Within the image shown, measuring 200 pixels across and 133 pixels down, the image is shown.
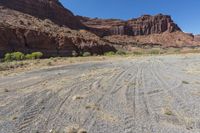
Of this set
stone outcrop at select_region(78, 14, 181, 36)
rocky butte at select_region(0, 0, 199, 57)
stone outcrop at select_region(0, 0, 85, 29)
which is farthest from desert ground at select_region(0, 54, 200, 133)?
stone outcrop at select_region(78, 14, 181, 36)

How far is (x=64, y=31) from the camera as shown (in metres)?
89.8

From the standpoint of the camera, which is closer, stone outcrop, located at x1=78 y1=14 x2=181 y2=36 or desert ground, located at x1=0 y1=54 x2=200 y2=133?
desert ground, located at x1=0 y1=54 x2=200 y2=133

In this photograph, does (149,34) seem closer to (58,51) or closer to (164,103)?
(58,51)

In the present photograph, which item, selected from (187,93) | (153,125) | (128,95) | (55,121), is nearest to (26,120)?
(55,121)

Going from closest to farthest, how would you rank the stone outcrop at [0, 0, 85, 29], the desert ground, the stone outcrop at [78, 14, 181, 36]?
the desert ground → the stone outcrop at [0, 0, 85, 29] → the stone outcrop at [78, 14, 181, 36]

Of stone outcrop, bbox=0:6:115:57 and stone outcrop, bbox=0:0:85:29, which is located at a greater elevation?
stone outcrop, bbox=0:0:85:29

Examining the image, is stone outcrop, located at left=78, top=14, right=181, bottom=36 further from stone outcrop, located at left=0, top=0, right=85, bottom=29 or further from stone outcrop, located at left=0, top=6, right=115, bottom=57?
stone outcrop, located at left=0, top=6, right=115, bottom=57

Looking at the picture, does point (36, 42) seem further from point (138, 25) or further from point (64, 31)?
point (138, 25)

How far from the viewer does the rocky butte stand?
68.5 metres

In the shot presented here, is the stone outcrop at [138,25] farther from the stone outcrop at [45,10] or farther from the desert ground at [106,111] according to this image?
the desert ground at [106,111]

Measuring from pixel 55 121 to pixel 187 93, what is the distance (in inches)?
230

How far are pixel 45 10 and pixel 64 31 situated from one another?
4713 cm

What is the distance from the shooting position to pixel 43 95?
10.4 metres

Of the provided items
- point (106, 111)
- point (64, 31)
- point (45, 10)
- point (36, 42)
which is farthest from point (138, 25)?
point (106, 111)
